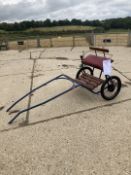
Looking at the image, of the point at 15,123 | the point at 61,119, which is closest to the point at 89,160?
the point at 61,119

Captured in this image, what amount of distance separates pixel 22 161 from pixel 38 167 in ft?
0.76

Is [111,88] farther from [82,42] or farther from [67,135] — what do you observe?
[82,42]

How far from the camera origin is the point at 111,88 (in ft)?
12.6

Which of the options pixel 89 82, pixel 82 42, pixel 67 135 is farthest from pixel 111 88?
pixel 82 42

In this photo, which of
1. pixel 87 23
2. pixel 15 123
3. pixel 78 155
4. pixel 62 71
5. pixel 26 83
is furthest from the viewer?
pixel 87 23

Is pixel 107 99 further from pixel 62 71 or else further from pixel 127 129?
pixel 62 71

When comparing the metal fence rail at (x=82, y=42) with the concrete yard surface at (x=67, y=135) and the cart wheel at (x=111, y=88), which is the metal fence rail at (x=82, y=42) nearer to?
the concrete yard surface at (x=67, y=135)

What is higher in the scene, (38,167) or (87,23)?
(87,23)

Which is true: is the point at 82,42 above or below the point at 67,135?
above

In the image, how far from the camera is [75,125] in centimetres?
299

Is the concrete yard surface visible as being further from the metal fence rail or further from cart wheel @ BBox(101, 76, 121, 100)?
the metal fence rail

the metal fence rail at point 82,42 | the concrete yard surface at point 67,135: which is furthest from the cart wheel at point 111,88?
the metal fence rail at point 82,42

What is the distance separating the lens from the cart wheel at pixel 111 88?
3.72 m

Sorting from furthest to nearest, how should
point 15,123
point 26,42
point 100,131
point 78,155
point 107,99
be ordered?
point 26,42 → point 107,99 → point 15,123 → point 100,131 → point 78,155
